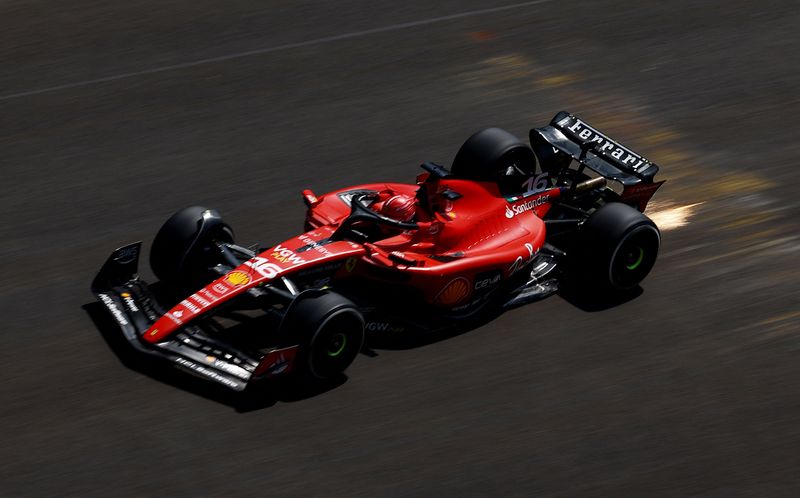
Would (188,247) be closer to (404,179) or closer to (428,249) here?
(428,249)

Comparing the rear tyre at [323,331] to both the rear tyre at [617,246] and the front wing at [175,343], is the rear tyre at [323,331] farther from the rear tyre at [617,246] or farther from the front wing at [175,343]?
the rear tyre at [617,246]

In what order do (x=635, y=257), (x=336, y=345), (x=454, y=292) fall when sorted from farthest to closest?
1. (x=635, y=257)
2. (x=454, y=292)
3. (x=336, y=345)

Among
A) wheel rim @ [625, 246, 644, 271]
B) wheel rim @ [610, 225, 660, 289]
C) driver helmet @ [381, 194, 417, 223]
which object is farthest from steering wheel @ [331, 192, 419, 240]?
wheel rim @ [625, 246, 644, 271]

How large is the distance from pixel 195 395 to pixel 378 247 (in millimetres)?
2214

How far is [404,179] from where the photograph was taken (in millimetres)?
14852

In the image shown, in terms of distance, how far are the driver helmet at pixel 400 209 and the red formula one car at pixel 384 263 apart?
13 millimetres

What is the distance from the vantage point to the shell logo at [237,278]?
10.9 meters

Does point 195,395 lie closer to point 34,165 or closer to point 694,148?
point 34,165

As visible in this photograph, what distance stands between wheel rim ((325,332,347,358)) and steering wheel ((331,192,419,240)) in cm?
129

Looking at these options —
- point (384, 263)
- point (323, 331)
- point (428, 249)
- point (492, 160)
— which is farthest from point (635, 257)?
point (323, 331)

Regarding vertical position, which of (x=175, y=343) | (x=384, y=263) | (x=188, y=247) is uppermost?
(x=384, y=263)

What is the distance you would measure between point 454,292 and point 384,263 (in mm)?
752

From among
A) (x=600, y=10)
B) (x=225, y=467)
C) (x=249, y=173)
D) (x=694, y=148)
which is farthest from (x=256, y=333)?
(x=600, y=10)

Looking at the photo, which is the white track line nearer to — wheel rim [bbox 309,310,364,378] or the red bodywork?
the red bodywork
